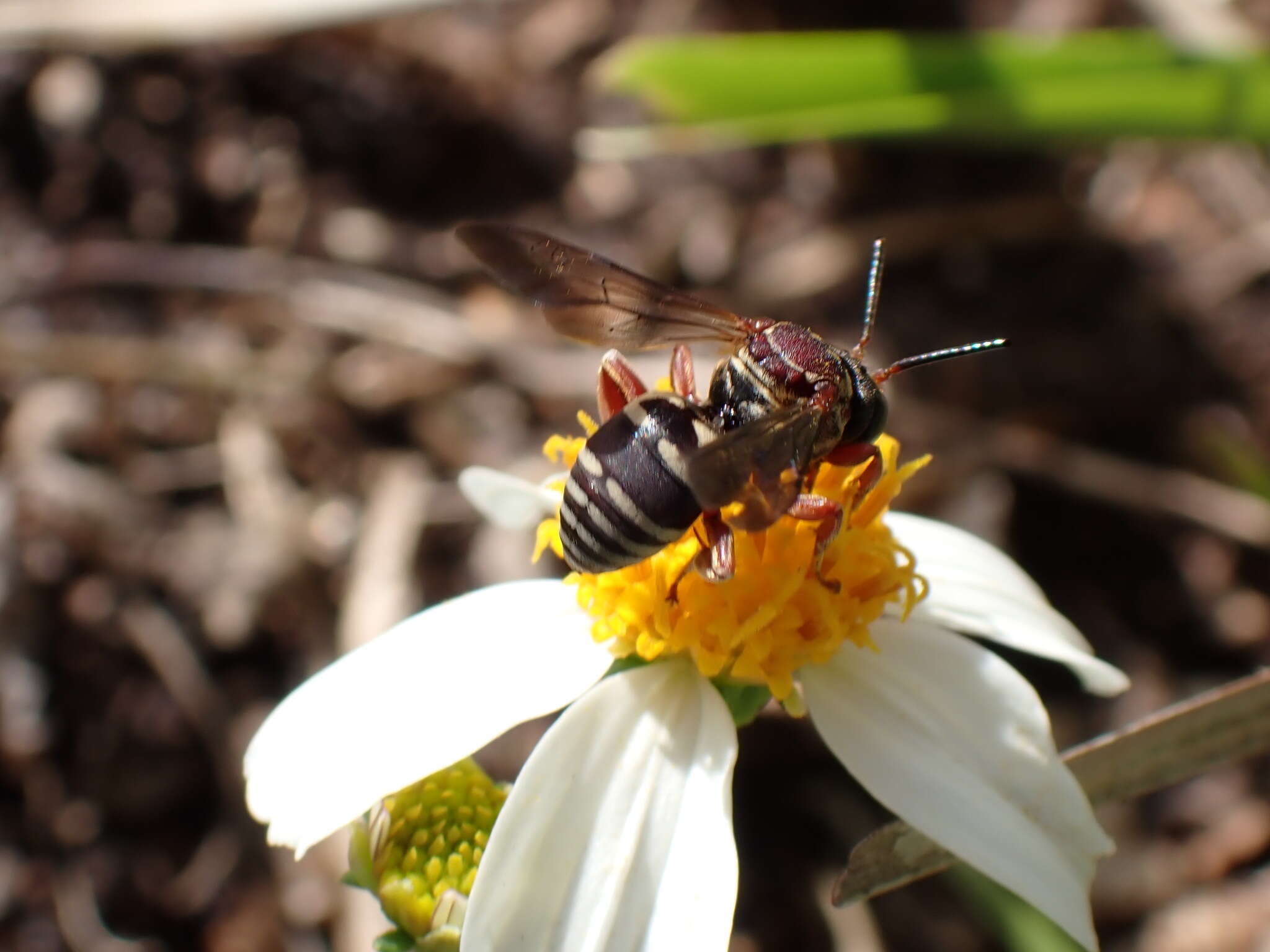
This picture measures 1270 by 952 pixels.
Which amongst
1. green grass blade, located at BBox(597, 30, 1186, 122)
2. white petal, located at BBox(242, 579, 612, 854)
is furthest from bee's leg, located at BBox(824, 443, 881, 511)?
green grass blade, located at BBox(597, 30, 1186, 122)

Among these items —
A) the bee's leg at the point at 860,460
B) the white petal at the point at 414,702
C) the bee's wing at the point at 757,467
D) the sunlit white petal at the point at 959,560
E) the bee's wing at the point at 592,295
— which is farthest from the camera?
the sunlit white petal at the point at 959,560

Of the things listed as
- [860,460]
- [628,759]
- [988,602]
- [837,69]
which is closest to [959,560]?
[988,602]

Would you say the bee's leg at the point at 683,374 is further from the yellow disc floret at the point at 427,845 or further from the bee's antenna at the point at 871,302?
the yellow disc floret at the point at 427,845

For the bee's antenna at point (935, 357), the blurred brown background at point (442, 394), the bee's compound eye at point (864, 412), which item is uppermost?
the bee's antenna at point (935, 357)

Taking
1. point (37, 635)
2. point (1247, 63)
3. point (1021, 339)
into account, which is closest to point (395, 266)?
point (37, 635)

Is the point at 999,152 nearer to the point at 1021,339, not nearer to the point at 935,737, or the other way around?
the point at 1021,339

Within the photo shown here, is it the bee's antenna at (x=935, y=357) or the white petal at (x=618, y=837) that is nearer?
the white petal at (x=618, y=837)

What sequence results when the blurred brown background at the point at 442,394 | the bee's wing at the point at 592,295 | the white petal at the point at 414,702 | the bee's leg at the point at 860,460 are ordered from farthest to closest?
the blurred brown background at the point at 442,394 < the bee's wing at the point at 592,295 < the bee's leg at the point at 860,460 < the white petal at the point at 414,702

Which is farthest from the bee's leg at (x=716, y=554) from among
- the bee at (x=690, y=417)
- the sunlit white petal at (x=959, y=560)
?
the sunlit white petal at (x=959, y=560)

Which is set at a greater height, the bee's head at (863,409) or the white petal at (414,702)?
the bee's head at (863,409)
